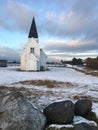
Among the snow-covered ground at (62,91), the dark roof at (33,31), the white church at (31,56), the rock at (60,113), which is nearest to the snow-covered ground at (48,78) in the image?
the snow-covered ground at (62,91)

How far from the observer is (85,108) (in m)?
7.90

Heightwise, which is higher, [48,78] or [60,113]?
[60,113]

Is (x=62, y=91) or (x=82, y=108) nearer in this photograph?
(x=82, y=108)

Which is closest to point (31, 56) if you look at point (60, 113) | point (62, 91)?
point (62, 91)

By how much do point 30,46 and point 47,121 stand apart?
33528mm

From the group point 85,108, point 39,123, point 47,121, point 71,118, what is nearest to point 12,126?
point 39,123

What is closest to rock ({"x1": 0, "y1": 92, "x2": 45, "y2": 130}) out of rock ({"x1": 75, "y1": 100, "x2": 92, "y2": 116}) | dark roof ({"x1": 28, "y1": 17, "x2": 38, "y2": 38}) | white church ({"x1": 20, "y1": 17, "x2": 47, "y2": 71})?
rock ({"x1": 75, "y1": 100, "x2": 92, "y2": 116})

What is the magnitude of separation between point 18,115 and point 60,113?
5.39 feet

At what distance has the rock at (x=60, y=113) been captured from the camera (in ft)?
23.0

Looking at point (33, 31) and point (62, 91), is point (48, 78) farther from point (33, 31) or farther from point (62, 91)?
point (33, 31)

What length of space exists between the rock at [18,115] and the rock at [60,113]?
2.14 feet

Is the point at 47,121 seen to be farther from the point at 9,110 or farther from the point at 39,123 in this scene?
the point at 9,110

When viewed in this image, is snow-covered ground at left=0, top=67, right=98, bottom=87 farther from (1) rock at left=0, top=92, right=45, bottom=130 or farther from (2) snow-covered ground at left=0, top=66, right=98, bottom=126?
(1) rock at left=0, top=92, right=45, bottom=130

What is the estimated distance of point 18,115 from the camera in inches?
239
